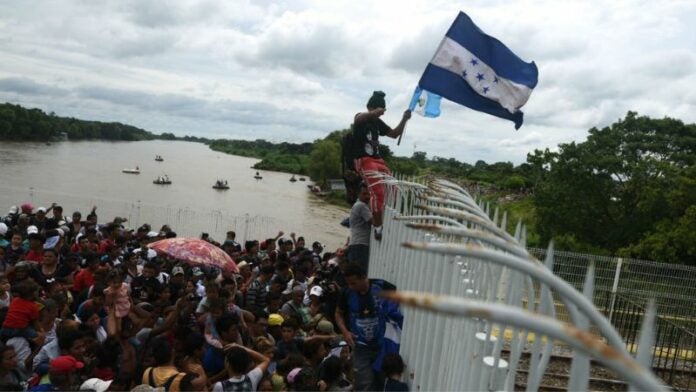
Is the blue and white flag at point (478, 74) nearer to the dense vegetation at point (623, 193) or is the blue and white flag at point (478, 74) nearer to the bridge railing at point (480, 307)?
the bridge railing at point (480, 307)

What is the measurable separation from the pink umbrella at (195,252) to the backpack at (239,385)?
325cm

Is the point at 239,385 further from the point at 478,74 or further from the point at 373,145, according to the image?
the point at 478,74

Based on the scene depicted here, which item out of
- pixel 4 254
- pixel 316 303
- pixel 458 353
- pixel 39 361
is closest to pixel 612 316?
pixel 316 303

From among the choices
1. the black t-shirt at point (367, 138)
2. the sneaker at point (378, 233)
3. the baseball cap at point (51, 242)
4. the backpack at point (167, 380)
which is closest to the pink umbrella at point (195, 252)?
the baseball cap at point (51, 242)

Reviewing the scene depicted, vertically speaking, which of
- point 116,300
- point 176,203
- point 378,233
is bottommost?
point 176,203

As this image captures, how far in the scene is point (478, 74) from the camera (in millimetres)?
5527

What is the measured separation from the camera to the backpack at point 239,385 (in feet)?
12.1

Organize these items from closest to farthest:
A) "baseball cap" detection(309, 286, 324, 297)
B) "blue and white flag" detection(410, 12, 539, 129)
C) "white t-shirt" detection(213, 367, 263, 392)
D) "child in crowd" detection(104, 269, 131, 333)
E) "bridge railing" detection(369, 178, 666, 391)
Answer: "bridge railing" detection(369, 178, 666, 391), "white t-shirt" detection(213, 367, 263, 392), "child in crowd" detection(104, 269, 131, 333), "blue and white flag" detection(410, 12, 539, 129), "baseball cap" detection(309, 286, 324, 297)

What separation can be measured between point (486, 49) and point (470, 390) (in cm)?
406

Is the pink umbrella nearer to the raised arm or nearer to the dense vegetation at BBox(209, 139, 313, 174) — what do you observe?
the raised arm

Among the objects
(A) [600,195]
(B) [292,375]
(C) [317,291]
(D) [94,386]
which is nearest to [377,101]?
(C) [317,291]

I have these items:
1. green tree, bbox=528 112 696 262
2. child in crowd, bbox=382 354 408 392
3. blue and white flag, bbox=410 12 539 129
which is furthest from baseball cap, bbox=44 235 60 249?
green tree, bbox=528 112 696 262

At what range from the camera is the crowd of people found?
3.91 metres

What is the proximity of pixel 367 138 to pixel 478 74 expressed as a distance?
1372 millimetres
